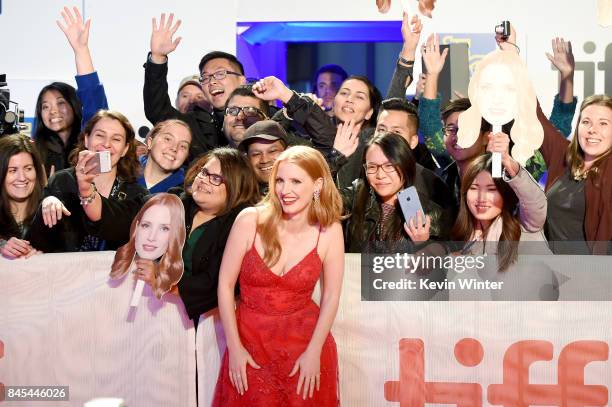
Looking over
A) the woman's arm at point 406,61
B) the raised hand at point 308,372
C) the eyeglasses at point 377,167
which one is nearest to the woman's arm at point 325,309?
the raised hand at point 308,372

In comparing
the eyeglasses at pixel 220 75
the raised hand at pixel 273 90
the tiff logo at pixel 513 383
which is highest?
the eyeglasses at pixel 220 75

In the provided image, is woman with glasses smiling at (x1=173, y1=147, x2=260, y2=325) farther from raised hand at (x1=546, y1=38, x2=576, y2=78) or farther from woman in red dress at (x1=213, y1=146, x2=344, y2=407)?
raised hand at (x1=546, y1=38, x2=576, y2=78)

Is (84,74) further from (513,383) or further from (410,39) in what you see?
(513,383)

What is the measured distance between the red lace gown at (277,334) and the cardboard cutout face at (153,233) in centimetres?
49

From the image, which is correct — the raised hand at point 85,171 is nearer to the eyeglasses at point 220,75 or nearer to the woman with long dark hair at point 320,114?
the woman with long dark hair at point 320,114

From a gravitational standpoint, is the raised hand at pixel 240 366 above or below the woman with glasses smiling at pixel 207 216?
below

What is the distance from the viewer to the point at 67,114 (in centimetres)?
520

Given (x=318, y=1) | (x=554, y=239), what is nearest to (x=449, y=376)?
(x=554, y=239)

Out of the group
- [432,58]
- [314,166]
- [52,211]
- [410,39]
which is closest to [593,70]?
[432,58]

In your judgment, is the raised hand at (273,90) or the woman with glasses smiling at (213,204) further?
the raised hand at (273,90)

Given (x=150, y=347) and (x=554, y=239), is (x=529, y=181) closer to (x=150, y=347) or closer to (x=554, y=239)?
(x=554, y=239)

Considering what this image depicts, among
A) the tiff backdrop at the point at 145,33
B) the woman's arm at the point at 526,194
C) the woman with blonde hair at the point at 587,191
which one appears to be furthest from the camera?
the tiff backdrop at the point at 145,33

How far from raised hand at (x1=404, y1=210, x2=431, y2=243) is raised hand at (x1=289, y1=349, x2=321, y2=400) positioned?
0.77m

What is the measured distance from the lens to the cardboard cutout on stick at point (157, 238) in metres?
4.15
